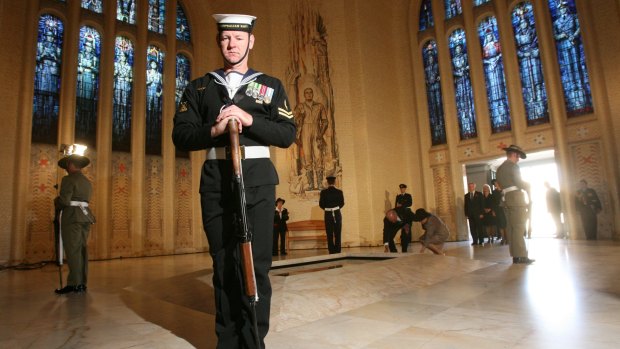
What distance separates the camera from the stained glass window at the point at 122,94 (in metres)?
11.9

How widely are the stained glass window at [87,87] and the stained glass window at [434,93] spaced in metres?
11.4

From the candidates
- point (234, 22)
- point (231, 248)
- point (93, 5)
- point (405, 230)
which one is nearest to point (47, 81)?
point (93, 5)

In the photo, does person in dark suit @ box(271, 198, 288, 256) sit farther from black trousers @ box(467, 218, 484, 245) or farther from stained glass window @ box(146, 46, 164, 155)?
stained glass window @ box(146, 46, 164, 155)

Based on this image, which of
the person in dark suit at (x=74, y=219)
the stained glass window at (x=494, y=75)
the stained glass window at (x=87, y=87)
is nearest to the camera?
the person in dark suit at (x=74, y=219)

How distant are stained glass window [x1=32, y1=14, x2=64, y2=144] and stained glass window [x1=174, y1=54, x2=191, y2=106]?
147 inches

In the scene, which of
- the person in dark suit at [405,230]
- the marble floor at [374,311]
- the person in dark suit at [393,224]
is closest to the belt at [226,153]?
the marble floor at [374,311]

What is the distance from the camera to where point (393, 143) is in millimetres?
12727

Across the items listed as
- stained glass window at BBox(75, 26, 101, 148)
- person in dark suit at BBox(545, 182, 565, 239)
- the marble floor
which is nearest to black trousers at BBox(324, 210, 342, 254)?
the marble floor

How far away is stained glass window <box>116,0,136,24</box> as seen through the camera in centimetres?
1249

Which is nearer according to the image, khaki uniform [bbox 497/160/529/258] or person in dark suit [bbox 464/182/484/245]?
khaki uniform [bbox 497/160/529/258]

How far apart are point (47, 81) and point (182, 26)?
5379 millimetres

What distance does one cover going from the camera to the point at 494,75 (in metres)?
11.9

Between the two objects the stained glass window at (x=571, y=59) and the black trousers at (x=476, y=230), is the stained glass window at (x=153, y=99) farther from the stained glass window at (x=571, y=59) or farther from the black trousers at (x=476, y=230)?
the stained glass window at (x=571, y=59)

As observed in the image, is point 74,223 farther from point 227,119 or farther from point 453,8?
point 453,8
